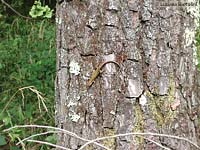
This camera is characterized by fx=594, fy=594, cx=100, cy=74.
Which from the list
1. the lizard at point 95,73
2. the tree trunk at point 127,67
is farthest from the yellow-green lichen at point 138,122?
the lizard at point 95,73

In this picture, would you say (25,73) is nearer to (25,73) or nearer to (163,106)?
(25,73)

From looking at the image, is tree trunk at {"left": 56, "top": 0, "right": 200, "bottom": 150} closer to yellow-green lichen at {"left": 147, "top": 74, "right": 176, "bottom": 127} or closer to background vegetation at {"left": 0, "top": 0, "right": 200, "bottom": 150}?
yellow-green lichen at {"left": 147, "top": 74, "right": 176, "bottom": 127}

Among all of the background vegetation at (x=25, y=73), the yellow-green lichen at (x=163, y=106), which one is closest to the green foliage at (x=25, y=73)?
the background vegetation at (x=25, y=73)

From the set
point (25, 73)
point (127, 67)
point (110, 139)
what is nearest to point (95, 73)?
point (127, 67)

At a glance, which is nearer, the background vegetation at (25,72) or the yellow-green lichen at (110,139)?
the yellow-green lichen at (110,139)

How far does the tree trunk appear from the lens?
5.45ft

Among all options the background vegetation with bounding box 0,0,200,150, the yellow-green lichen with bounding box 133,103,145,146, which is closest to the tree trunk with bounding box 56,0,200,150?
the yellow-green lichen with bounding box 133,103,145,146

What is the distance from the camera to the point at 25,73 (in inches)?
130

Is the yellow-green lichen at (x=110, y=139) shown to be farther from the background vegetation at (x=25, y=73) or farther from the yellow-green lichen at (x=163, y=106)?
the background vegetation at (x=25, y=73)

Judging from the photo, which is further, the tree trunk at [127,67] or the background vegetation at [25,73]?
the background vegetation at [25,73]

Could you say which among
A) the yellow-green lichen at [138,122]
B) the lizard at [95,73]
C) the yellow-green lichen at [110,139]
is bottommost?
the yellow-green lichen at [110,139]

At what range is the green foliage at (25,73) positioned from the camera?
2652 mm

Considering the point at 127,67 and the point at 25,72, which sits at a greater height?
the point at 25,72

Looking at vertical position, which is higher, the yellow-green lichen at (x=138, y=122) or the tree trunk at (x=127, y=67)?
the tree trunk at (x=127, y=67)
